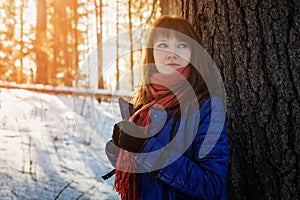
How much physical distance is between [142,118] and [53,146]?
459 cm

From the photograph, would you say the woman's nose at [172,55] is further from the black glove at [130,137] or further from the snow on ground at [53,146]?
the snow on ground at [53,146]

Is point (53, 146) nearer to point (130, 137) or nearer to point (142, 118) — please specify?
point (142, 118)

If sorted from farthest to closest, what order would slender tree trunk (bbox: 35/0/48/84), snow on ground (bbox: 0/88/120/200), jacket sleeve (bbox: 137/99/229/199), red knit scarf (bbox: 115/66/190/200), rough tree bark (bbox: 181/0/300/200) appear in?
slender tree trunk (bbox: 35/0/48/84) < snow on ground (bbox: 0/88/120/200) < rough tree bark (bbox: 181/0/300/200) < red knit scarf (bbox: 115/66/190/200) < jacket sleeve (bbox: 137/99/229/199)

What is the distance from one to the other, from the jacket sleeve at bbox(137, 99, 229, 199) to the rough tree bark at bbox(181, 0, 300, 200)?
0.61 m

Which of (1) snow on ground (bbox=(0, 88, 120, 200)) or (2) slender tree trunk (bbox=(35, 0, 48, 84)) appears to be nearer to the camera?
(1) snow on ground (bbox=(0, 88, 120, 200))

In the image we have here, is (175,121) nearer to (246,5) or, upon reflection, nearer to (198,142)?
(198,142)

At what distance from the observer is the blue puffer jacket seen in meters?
1.90

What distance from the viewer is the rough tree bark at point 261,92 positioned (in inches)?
98.7

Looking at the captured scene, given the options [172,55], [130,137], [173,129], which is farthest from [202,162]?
[172,55]

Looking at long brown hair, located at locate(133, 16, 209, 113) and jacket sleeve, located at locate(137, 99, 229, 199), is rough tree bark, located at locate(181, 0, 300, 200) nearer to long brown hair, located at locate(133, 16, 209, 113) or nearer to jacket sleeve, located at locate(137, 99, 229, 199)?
long brown hair, located at locate(133, 16, 209, 113)

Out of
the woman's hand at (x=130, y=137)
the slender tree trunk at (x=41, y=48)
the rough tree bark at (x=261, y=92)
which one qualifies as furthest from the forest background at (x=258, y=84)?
the slender tree trunk at (x=41, y=48)

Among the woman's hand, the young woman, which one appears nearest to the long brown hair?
the young woman

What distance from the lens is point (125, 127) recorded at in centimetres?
195

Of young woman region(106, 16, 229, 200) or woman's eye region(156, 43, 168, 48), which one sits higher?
woman's eye region(156, 43, 168, 48)
